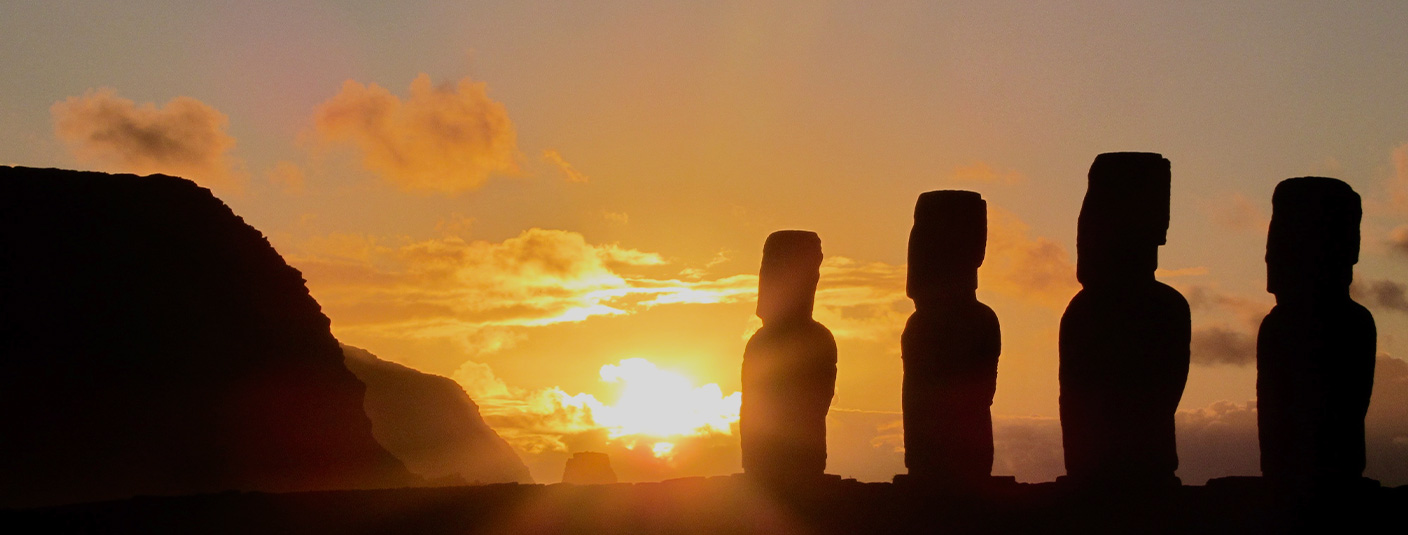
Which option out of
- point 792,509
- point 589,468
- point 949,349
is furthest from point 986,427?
point 589,468

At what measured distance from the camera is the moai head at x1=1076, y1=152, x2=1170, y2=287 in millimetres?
13773

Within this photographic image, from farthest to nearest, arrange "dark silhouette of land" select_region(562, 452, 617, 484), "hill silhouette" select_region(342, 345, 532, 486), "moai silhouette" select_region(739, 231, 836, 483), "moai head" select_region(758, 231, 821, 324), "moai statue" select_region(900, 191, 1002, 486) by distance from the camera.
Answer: "hill silhouette" select_region(342, 345, 532, 486) → "dark silhouette of land" select_region(562, 452, 617, 484) → "moai head" select_region(758, 231, 821, 324) → "moai silhouette" select_region(739, 231, 836, 483) → "moai statue" select_region(900, 191, 1002, 486)

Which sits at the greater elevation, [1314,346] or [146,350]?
[146,350]

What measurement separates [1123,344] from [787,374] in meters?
3.93

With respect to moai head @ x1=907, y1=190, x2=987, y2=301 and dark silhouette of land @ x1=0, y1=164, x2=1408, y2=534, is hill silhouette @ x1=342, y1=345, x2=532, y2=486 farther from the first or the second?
moai head @ x1=907, y1=190, x2=987, y2=301

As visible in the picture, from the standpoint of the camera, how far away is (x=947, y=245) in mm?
14453

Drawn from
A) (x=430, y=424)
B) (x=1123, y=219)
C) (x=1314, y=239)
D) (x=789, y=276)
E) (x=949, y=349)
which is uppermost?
(x=430, y=424)

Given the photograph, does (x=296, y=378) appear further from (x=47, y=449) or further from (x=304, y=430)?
(x=47, y=449)

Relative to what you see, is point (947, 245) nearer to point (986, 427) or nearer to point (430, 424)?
point (986, 427)

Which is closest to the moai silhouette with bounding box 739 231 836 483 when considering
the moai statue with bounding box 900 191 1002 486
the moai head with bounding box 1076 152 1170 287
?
the moai statue with bounding box 900 191 1002 486

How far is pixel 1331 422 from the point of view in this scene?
13.4 m

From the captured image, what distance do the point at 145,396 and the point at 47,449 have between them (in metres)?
1.88

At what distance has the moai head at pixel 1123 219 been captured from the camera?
45.2 ft

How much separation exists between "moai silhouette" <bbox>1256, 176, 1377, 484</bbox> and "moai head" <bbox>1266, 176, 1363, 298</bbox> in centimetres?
1
